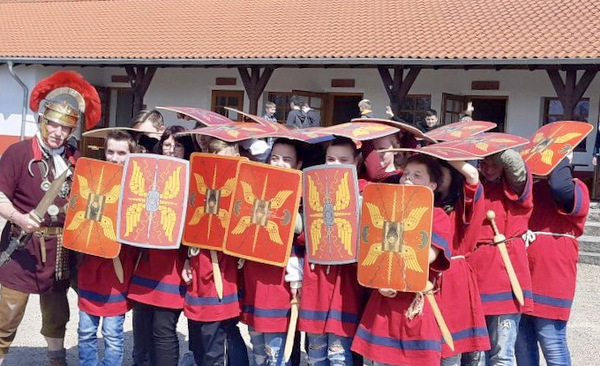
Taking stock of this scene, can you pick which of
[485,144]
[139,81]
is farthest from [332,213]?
[139,81]

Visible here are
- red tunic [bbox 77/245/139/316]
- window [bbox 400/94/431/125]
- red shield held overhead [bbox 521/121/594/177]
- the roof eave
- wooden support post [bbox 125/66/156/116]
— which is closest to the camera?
red shield held overhead [bbox 521/121/594/177]

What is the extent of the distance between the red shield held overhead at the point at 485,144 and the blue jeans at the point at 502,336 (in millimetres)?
837

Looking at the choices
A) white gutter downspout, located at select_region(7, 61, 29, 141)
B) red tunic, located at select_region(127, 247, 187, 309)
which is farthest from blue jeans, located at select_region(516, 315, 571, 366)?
white gutter downspout, located at select_region(7, 61, 29, 141)

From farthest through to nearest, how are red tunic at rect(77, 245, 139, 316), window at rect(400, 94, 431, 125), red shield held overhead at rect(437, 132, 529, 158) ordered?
window at rect(400, 94, 431, 125) → red tunic at rect(77, 245, 139, 316) → red shield held overhead at rect(437, 132, 529, 158)

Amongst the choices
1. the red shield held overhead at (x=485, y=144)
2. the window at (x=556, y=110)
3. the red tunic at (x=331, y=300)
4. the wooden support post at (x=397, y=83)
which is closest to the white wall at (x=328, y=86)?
the window at (x=556, y=110)

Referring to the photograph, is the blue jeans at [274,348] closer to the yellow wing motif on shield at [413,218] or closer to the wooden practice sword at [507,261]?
the yellow wing motif on shield at [413,218]

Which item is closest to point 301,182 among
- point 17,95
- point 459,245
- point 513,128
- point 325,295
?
point 325,295

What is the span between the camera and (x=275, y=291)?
380cm

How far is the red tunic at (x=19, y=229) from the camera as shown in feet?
13.8

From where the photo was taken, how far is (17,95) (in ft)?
58.5

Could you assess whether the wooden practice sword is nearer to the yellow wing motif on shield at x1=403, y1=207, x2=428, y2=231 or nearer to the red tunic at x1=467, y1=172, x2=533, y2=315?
the red tunic at x1=467, y1=172, x2=533, y2=315

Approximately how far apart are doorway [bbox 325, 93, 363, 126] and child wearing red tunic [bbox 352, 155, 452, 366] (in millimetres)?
12131

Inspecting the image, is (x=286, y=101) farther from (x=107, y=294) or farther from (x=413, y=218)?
(x=413, y=218)

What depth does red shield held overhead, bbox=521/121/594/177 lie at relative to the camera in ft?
12.5
